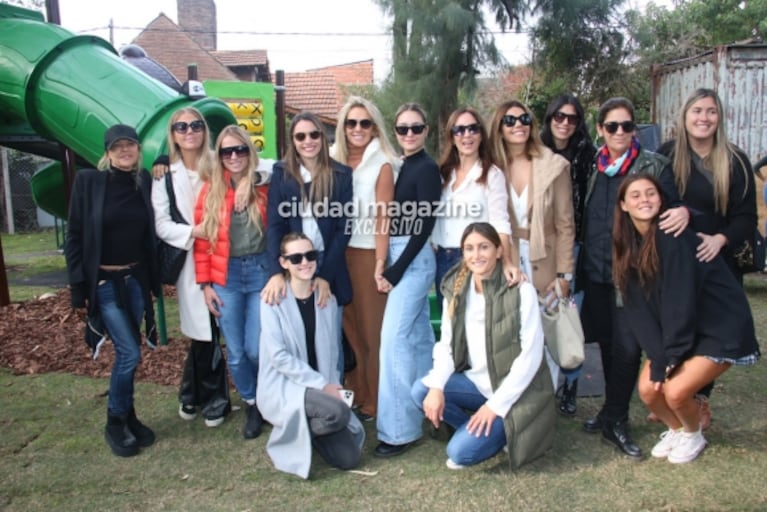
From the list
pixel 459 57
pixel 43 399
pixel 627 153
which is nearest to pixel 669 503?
pixel 627 153

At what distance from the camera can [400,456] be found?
137 inches

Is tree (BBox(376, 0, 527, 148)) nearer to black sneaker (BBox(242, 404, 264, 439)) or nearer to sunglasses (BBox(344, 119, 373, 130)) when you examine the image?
sunglasses (BBox(344, 119, 373, 130))

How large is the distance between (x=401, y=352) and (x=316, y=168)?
1.09 metres

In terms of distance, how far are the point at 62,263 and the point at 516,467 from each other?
9.87 metres

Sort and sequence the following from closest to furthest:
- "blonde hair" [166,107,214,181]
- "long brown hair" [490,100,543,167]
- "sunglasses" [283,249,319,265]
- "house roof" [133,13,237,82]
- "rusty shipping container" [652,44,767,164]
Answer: "sunglasses" [283,249,319,265]
"long brown hair" [490,100,543,167]
"blonde hair" [166,107,214,181]
"rusty shipping container" [652,44,767,164]
"house roof" [133,13,237,82]

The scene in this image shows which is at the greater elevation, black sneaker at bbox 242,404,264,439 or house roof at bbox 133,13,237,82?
house roof at bbox 133,13,237,82

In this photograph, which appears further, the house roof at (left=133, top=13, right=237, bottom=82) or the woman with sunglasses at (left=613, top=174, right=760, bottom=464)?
the house roof at (left=133, top=13, right=237, bottom=82)

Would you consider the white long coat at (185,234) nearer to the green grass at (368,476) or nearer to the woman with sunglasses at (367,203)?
the green grass at (368,476)

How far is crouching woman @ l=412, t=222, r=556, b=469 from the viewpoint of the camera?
10.4 feet

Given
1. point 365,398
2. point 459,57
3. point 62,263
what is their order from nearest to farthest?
point 365,398 < point 62,263 < point 459,57

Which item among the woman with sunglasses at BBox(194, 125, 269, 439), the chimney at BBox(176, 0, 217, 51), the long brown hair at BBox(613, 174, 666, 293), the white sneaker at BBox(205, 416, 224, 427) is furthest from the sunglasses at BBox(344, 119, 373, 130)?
the chimney at BBox(176, 0, 217, 51)

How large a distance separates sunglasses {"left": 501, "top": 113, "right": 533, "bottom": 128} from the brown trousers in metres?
1.02

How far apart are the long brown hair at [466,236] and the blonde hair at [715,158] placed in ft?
3.44

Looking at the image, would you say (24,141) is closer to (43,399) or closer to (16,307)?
(16,307)
